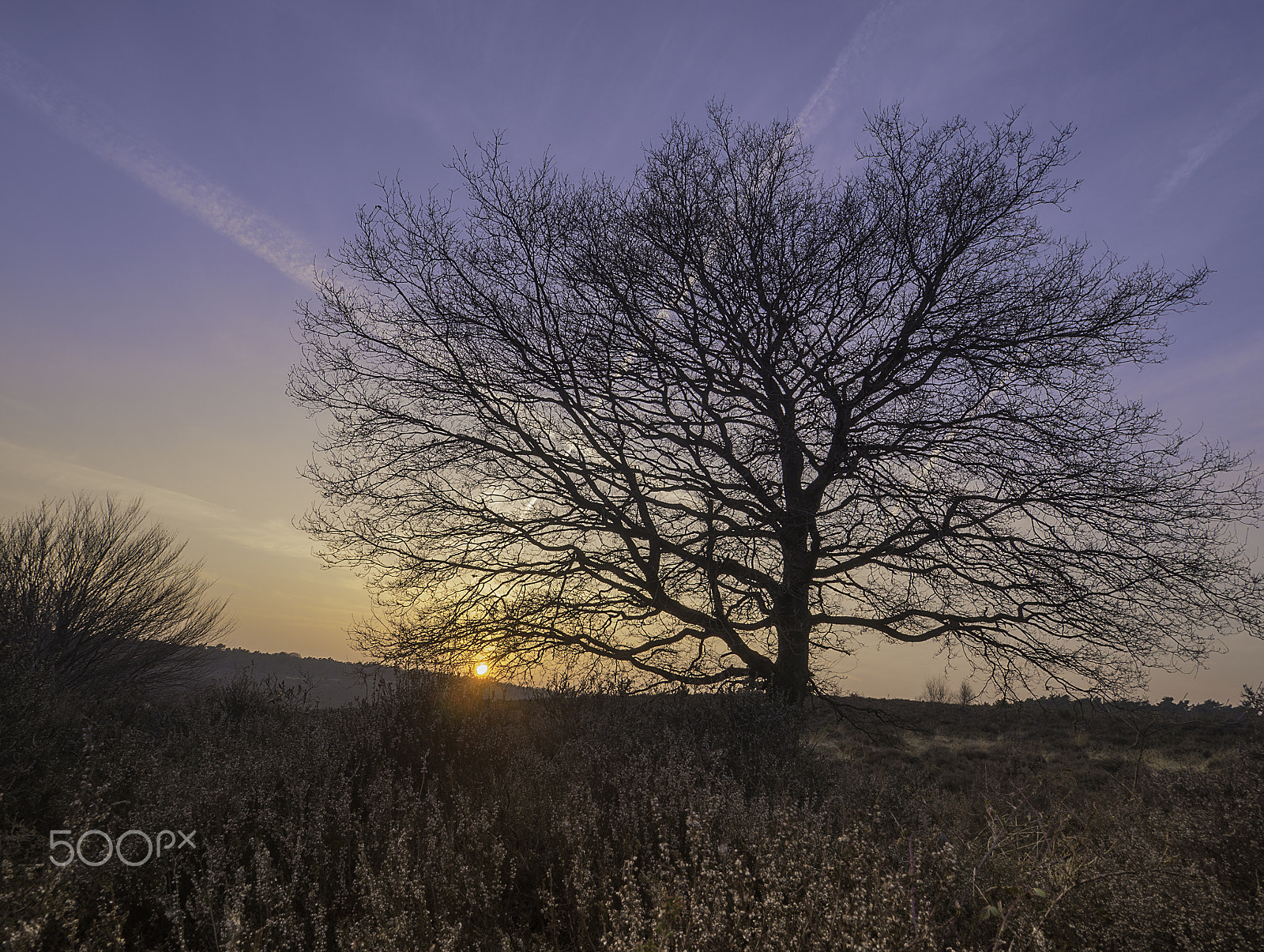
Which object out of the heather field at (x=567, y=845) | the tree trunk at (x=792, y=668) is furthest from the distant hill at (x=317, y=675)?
the tree trunk at (x=792, y=668)

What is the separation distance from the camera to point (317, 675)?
44.5m

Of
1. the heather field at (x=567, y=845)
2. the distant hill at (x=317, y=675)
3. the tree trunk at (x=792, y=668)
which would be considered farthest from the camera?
the tree trunk at (x=792, y=668)

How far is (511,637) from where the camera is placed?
9.52 metres

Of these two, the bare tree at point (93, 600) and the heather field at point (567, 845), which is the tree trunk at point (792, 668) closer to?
the heather field at point (567, 845)

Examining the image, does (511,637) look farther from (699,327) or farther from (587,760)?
(699,327)

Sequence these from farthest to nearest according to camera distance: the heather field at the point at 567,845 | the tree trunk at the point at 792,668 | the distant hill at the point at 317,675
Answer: the tree trunk at the point at 792,668
the distant hill at the point at 317,675
the heather field at the point at 567,845

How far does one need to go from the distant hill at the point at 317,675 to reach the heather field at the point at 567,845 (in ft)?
3.42

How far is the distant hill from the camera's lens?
8578mm

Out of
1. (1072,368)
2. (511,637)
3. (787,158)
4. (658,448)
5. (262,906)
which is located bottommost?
(262,906)

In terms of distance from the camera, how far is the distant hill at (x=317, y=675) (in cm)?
858

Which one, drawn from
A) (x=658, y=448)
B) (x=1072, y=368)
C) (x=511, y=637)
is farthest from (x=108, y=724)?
(x=1072, y=368)

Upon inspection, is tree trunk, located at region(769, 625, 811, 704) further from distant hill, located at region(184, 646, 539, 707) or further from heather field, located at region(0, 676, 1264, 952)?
distant hill, located at region(184, 646, 539, 707)

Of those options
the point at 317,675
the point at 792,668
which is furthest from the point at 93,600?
the point at 317,675

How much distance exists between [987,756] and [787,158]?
9989 millimetres
